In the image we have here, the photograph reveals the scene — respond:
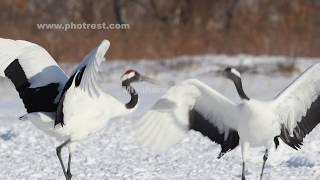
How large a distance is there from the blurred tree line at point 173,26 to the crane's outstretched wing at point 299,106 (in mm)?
8309

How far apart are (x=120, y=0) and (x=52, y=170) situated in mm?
12958

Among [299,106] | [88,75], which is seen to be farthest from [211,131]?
[88,75]

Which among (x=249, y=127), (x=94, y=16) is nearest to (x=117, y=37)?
(x=94, y=16)

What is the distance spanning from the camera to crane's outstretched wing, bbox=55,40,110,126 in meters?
6.54

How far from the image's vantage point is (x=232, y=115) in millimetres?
6984

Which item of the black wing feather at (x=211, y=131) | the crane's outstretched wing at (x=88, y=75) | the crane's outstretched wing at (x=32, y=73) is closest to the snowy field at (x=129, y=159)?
the black wing feather at (x=211, y=131)

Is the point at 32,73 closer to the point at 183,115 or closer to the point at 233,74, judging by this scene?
the point at 183,115

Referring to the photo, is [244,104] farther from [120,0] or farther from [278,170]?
[120,0]

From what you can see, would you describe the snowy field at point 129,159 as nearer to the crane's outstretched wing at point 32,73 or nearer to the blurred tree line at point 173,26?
the crane's outstretched wing at point 32,73

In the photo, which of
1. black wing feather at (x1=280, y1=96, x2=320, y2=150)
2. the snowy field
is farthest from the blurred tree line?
black wing feather at (x1=280, y1=96, x2=320, y2=150)

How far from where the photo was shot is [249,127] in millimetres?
6801

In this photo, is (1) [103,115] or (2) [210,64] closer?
(1) [103,115]

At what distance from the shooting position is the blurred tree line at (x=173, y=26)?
17.0 meters

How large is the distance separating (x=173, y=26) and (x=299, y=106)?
12452 mm
